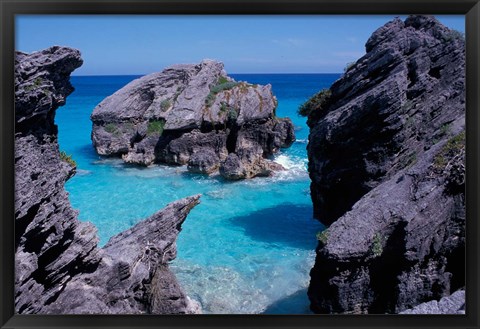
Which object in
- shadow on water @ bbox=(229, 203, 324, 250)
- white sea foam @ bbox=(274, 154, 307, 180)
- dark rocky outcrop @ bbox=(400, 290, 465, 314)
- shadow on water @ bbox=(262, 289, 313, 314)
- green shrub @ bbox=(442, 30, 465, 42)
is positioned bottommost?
shadow on water @ bbox=(262, 289, 313, 314)

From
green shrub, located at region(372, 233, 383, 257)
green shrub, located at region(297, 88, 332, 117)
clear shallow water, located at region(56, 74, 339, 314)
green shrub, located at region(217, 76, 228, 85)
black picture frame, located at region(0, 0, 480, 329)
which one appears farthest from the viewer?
green shrub, located at region(217, 76, 228, 85)

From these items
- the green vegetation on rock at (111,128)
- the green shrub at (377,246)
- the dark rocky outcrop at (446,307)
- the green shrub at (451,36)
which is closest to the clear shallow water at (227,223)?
the green vegetation on rock at (111,128)

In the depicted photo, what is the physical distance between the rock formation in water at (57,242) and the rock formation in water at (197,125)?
1549 cm

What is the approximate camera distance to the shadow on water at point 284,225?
17312 mm

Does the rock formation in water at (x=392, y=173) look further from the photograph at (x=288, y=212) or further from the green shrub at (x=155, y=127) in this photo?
the green shrub at (x=155, y=127)

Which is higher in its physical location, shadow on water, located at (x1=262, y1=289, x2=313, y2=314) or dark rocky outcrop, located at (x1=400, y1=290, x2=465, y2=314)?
dark rocky outcrop, located at (x1=400, y1=290, x2=465, y2=314)

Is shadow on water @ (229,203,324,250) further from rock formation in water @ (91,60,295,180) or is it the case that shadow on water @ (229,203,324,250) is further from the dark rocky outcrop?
the dark rocky outcrop

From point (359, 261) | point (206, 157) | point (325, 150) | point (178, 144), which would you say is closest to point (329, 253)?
point (359, 261)

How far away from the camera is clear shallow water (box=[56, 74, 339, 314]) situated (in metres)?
13.5

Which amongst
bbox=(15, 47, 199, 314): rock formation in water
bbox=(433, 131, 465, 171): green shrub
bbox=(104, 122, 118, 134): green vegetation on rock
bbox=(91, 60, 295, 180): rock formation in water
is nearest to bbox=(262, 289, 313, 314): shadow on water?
bbox=(15, 47, 199, 314): rock formation in water

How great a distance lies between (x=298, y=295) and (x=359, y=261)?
12.6 feet

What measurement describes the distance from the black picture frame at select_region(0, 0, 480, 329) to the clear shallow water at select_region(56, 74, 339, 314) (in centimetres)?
528

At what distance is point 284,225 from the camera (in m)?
19.0

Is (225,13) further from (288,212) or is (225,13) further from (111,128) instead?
(111,128)
